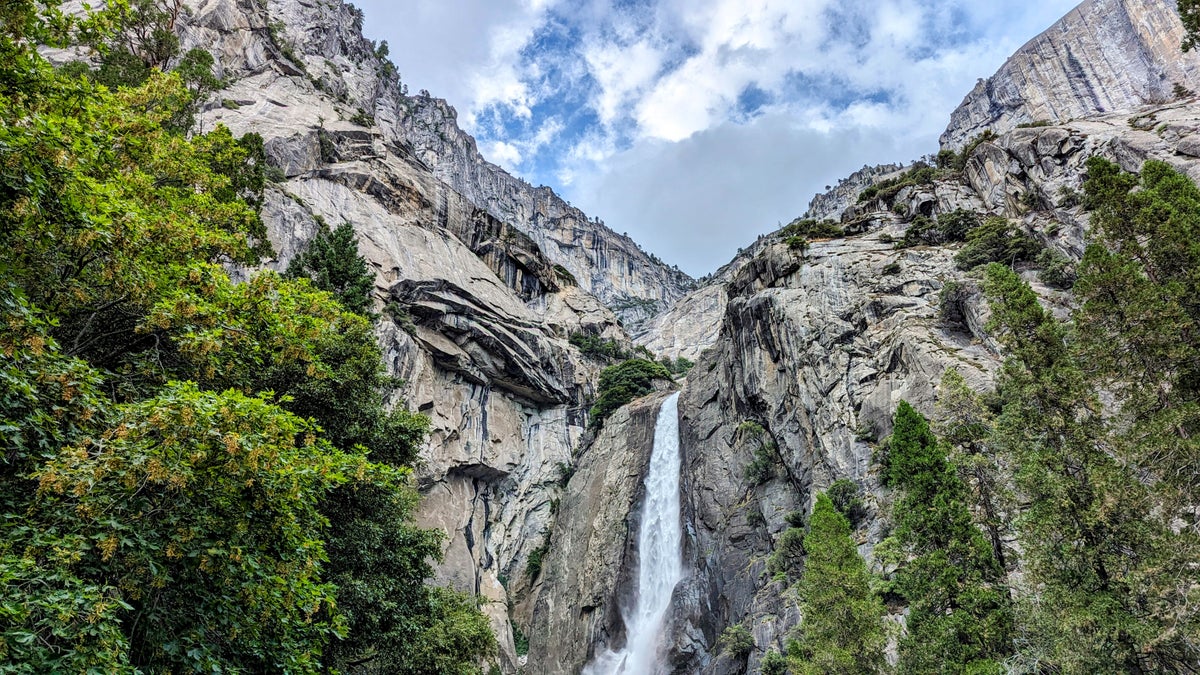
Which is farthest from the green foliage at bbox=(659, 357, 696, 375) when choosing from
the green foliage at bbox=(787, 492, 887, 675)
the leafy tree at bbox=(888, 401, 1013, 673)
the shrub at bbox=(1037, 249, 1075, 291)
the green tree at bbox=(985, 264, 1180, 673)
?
the green tree at bbox=(985, 264, 1180, 673)

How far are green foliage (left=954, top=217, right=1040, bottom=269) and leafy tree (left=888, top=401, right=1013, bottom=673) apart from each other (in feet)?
63.1

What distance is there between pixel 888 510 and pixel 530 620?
27105mm

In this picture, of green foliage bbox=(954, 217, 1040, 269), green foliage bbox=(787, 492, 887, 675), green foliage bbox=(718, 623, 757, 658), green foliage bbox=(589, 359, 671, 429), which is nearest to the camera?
green foliage bbox=(787, 492, 887, 675)

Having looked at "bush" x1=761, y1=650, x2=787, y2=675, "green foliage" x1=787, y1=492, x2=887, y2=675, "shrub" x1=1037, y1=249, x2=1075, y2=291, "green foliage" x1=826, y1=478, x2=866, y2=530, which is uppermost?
"shrub" x1=1037, y1=249, x2=1075, y2=291

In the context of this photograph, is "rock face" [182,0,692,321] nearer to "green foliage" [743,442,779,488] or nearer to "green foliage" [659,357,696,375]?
"green foliage" [659,357,696,375]

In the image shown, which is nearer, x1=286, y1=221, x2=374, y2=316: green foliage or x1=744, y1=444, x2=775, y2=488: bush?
x1=286, y1=221, x2=374, y2=316: green foliage

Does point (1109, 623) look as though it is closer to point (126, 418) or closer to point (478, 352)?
point (126, 418)

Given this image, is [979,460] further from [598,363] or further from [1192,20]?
[598,363]

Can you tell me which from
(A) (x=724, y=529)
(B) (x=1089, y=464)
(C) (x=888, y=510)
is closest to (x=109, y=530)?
(B) (x=1089, y=464)

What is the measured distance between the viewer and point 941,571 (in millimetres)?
14461

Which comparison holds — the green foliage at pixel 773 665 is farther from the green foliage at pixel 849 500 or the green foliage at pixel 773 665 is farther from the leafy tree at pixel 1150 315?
the leafy tree at pixel 1150 315

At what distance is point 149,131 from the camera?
381 inches

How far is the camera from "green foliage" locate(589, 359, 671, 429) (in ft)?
170

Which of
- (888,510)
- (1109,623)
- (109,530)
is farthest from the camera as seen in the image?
(888,510)
